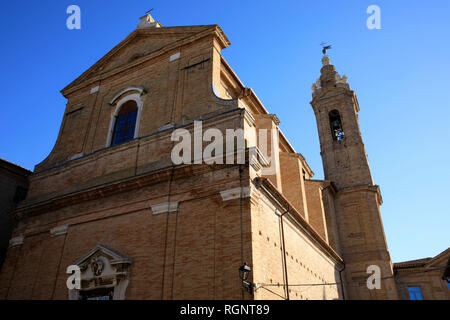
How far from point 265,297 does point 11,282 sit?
765 centimetres

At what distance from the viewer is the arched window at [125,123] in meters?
11.8

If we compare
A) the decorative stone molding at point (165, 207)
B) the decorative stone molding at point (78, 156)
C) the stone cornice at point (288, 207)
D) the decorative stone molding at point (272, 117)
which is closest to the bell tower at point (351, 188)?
the stone cornice at point (288, 207)

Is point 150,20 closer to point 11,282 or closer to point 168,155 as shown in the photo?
point 168,155

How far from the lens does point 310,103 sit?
24.4 metres

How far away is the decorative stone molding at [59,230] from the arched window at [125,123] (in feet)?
10.00

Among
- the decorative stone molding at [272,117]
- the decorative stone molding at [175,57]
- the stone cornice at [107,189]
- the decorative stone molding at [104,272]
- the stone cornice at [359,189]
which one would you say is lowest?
the decorative stone molding at [104,272]

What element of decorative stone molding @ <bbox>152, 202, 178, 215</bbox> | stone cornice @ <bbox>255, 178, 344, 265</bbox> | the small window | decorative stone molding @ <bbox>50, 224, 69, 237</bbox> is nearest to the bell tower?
the small window

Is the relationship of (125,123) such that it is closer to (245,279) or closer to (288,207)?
(288,207)

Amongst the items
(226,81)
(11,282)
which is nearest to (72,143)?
(11,282)

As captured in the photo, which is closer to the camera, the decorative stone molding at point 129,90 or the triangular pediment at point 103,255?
the triangular pediment at point 103,255

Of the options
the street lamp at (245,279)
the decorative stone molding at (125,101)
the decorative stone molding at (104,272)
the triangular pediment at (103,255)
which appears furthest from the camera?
the decorative stone molding at (125,101)

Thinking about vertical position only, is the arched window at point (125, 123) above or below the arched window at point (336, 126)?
below

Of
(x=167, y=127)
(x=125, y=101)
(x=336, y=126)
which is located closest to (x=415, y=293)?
(x=336, y=126)

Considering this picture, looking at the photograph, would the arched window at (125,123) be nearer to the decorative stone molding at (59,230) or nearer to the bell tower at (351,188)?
the decorative stone molding at (59,230)
